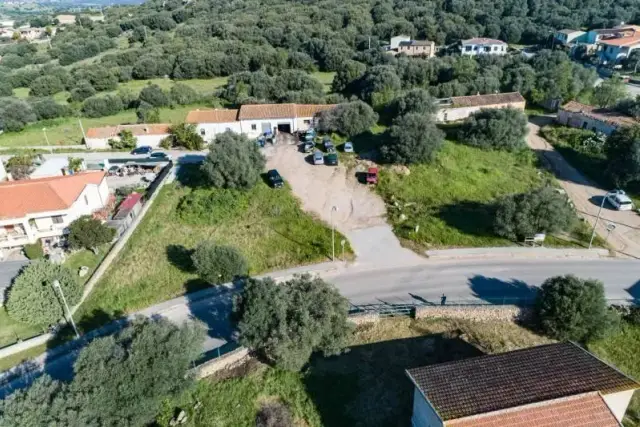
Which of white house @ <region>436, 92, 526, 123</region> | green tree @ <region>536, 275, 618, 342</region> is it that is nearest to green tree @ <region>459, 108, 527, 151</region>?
white house @ <region>436, 92, 526, 123</region>

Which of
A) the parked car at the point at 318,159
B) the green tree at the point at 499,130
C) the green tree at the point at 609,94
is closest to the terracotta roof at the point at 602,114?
the green tree at the point at 609,94

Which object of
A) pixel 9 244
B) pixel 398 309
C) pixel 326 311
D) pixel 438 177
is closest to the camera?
pixel 326 311

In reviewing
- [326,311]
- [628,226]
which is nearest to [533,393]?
[326,311]

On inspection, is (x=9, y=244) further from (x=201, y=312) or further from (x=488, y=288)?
(x=488, y=288)

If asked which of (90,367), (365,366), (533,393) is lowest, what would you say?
(365,366)

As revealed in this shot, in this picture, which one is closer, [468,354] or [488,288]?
[468,354]

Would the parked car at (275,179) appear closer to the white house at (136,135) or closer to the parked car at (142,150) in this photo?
the parked car at (142,150)
